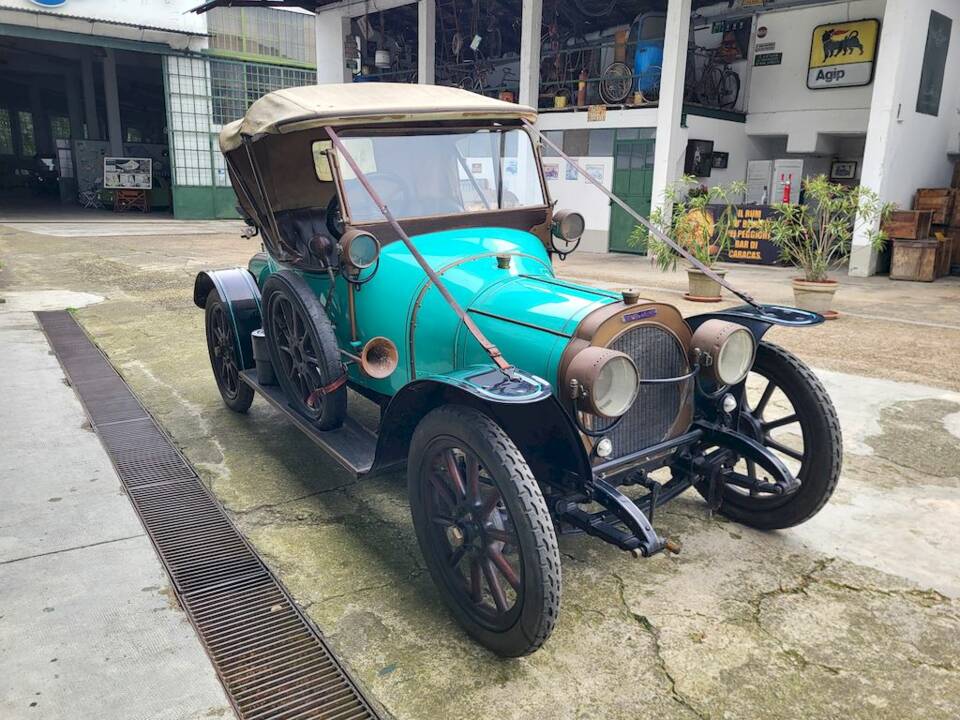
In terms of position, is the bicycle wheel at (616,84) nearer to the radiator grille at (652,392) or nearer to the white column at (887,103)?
the white column at (887,103)

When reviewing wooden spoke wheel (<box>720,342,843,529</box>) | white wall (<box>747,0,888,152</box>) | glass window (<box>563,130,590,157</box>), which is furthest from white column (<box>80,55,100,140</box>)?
wooden spoke wheel (<box>720,342,843,529</box>)

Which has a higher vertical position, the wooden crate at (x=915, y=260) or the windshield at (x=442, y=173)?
the windshield at (x=442, y=173)

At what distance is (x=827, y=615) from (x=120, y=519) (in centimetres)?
310

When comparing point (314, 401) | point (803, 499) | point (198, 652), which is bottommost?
point (198, 652)

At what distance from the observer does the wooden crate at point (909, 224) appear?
470 inches

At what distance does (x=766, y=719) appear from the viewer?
7.21 feet

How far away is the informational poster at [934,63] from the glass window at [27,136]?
3974 centimetres

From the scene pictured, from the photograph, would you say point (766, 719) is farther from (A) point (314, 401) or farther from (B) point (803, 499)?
(A) point (314, 401)

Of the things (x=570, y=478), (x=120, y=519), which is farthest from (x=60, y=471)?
(x=570, y=478)

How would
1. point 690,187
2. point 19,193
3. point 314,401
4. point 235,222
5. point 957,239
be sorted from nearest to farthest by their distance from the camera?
point 314,401, point 957,239, point 690,187, point 235,222, point 19,193

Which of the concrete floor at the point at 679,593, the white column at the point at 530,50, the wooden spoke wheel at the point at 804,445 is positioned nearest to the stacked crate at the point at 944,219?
the white column at the point at 530,50

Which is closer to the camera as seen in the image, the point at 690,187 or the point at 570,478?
the point at 570,478

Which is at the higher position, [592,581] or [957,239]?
[957,239]

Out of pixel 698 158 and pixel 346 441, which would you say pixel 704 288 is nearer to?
pixel 698 158
